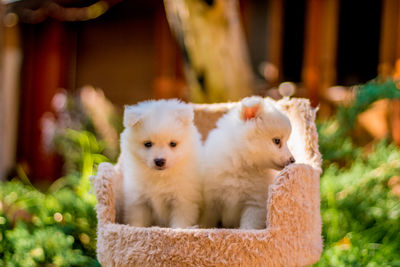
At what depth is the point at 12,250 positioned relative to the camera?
3162 mm

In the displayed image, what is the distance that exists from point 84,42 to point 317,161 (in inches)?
290

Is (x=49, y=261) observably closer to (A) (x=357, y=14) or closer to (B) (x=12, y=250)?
(B) (x=12, y=250)

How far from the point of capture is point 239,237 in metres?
1.81

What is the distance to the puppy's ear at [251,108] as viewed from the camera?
2.24 m

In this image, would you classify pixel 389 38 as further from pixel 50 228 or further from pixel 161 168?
pixel 50 228

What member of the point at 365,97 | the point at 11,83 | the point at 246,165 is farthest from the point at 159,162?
the point at 11,83

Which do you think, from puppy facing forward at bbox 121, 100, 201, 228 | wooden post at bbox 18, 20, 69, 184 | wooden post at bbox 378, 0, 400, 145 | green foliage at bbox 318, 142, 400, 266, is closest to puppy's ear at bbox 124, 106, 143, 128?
puppy facing forward at bbox 121, 100, 201, 228

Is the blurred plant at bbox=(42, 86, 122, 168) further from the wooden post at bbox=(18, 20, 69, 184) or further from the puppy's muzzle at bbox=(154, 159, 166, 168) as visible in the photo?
the wooden post at bbox=(18, 20, 69, 184)

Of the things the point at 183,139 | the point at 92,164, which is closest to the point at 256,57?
the point at 92,164

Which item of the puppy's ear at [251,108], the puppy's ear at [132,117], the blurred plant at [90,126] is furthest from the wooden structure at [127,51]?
the puppy's ear at [132,117]

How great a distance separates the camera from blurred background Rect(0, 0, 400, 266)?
128 inches

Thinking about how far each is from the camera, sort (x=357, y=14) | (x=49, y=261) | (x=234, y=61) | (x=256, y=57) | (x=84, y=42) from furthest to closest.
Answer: (x=84, y=42) < (x=256, y=57) < (x=357, y=14) < (x=234, y=61) < (x=49, y=261)

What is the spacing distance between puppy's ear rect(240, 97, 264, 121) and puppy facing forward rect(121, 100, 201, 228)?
0.28 metres

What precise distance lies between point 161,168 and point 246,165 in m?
0.45
